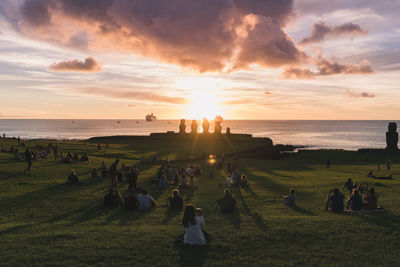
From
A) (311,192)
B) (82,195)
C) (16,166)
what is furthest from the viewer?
(16,166)

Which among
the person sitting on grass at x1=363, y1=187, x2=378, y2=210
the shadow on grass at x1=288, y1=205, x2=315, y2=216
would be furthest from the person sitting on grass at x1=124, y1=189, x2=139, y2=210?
the person sitting on grass at x1=363, y1=187, x2=378, y2=210

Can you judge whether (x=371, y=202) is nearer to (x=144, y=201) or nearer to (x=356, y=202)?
(x=356, y=202)

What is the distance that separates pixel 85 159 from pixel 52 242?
1125 inches

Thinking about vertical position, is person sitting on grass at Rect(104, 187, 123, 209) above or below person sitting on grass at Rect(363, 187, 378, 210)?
below

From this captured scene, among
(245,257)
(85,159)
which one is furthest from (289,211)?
(85,159)

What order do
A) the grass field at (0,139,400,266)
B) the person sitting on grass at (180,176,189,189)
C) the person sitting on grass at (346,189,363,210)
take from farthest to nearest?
the person sitting on grass at (180,176,189,189) < the person sitting on grass at (346,189,363,210) < the grass field at (0,139,400,266)

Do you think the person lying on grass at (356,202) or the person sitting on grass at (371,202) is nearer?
the person sitting on grass at (371,202)

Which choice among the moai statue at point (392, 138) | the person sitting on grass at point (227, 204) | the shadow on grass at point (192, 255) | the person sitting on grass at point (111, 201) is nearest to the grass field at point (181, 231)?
the shadow on grass at point (192, 255)

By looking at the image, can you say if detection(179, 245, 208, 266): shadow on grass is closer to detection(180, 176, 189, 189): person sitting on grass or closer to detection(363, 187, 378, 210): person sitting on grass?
detection(363, 187, 378, 210): person sitting on grass

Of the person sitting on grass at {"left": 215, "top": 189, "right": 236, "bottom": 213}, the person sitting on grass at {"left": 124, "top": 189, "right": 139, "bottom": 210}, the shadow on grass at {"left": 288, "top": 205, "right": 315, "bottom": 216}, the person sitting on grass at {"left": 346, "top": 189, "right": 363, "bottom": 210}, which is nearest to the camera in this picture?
the person sitting on grass at {"left": 346, "top": 189, "right": 363, "bottom": 210}

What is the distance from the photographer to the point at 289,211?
15.9 m

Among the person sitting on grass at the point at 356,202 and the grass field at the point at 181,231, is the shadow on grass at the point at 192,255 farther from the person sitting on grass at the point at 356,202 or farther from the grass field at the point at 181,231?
the person sitting on grass at the point at 356,202

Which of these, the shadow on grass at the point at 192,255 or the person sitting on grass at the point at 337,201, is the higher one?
the person sitting on grass at the point at 337,201

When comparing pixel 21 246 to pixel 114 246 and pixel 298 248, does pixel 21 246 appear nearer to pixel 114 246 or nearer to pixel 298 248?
pixel 114 246
